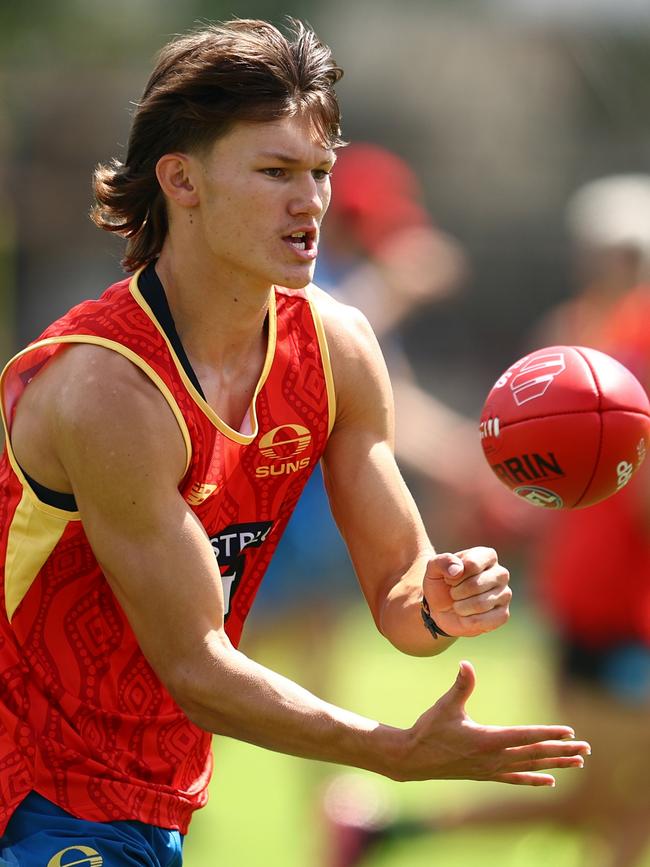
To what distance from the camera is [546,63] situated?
17.0 m

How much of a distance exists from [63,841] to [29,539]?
2.20ft

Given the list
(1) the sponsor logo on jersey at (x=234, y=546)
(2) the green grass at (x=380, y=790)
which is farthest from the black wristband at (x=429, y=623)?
(2) the green grass at (x=380, y=790)

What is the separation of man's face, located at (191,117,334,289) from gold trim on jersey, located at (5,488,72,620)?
71cm

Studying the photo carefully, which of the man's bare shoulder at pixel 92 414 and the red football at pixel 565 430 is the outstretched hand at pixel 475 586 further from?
the man's bare shoulder at pixel 92 414

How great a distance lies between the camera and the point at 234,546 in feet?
11.7

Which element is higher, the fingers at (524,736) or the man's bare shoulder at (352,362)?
the man's bare shoulder at (352,362)

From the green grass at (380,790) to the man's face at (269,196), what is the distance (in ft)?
9.41

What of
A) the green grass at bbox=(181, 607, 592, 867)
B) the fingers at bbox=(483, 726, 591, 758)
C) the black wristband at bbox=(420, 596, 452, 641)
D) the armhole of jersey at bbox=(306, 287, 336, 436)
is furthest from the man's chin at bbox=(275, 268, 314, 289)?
the green grass at bbox=(181, 607, 592, 867)

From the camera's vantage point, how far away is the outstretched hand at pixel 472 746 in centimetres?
305

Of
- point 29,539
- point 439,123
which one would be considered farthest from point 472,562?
point 439,123

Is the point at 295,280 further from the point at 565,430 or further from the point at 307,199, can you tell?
the point at 565,430

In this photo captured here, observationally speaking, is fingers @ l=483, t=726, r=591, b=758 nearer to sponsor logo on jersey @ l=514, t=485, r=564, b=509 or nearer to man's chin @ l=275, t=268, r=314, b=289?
sponsor logo on jersey @ l=514, t=485, r=564, b=509

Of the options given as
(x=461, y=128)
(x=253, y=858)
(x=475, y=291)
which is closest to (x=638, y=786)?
(x=253, y=858)

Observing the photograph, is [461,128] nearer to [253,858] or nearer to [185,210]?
[253,858]
